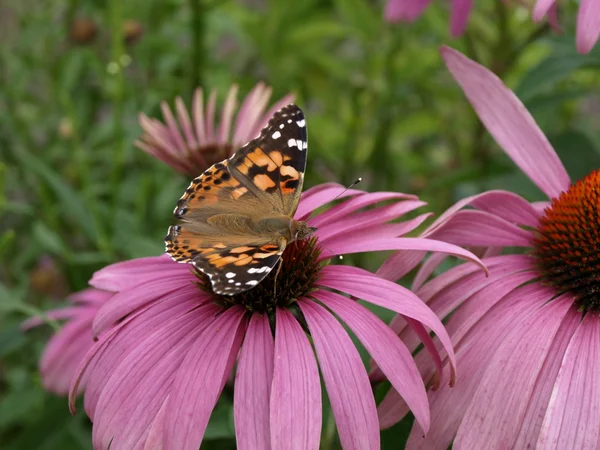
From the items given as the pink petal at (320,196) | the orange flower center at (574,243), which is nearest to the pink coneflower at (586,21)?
the orange flower center at (574,243)

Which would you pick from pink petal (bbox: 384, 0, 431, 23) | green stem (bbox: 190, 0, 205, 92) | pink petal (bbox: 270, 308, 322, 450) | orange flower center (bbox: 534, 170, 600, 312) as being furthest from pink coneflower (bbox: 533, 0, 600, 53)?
green stem (bbox: 190, 0, 205, 92)

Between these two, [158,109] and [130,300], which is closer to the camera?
[130,300]

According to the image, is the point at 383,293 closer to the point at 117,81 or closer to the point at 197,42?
the point at 117,81

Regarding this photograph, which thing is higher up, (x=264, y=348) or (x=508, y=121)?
(x=508, y=121)

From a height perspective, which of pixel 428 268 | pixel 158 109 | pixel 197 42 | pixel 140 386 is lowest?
pixel 140 386

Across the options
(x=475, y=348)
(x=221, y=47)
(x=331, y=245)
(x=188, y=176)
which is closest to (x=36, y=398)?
(x=188, y=176)

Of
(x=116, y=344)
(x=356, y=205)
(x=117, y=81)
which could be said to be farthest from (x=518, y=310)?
(x=117, y=81)

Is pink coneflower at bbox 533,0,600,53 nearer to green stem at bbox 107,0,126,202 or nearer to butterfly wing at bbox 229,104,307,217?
butterfly wing at bbox 229,104,307,217

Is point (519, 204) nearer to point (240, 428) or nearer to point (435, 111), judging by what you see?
point (240, 428)
